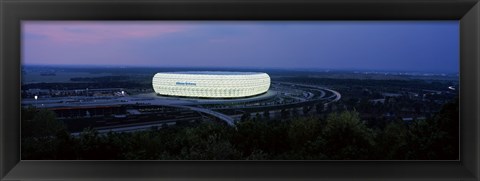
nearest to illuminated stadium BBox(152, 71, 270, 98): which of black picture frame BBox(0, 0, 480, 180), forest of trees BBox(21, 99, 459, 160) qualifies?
forest of trees BBox(21, 99, 459, 160)

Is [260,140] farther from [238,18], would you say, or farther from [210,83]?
[238,18]

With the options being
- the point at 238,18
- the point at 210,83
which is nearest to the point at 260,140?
the point at 210,83

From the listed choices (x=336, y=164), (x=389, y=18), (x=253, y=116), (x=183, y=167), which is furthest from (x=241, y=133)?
(x=389, y=18)

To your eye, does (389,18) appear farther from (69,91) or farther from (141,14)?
(69,91)

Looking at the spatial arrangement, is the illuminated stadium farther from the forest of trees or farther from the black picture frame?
the black picture frame

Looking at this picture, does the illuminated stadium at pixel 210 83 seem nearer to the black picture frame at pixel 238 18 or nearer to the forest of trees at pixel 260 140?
the forest of trees at pixel 260 140

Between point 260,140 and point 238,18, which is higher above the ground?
point 238,18
